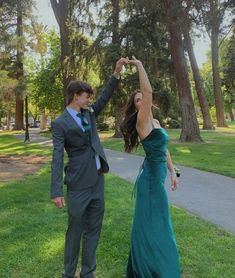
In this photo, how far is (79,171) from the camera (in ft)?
14.3

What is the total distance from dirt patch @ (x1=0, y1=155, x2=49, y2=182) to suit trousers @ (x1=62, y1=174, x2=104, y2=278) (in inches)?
344

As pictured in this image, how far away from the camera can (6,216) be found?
791cm

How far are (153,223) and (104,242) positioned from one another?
6.89ft

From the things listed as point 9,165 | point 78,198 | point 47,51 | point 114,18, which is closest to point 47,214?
point 78,198

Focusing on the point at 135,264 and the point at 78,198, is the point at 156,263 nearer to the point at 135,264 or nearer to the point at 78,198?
the point at 135,264

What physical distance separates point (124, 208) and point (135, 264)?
3.88 meters

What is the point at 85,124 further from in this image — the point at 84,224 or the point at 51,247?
the point at 51,247

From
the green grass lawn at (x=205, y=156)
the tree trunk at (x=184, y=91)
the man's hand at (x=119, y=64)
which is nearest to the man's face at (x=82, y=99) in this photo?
the man's hand at (x=119, y=64)

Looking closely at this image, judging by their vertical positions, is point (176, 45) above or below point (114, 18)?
below

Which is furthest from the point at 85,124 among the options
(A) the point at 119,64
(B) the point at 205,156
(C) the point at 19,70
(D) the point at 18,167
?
(C) the point at 19,70

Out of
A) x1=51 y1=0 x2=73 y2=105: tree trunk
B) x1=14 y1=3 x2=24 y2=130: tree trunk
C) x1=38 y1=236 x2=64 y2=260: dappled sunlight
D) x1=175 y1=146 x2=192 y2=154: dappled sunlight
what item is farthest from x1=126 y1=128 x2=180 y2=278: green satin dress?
x1=51 y1=0 x2=73 y2=105: tree trunk

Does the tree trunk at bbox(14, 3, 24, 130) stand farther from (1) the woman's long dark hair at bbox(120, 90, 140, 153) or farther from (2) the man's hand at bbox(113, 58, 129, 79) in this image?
(1) the woman's long dark hair at bbox(120, 90, 140, 153)

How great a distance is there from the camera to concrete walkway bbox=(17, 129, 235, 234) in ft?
25.1

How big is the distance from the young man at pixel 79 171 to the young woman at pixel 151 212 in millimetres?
444
